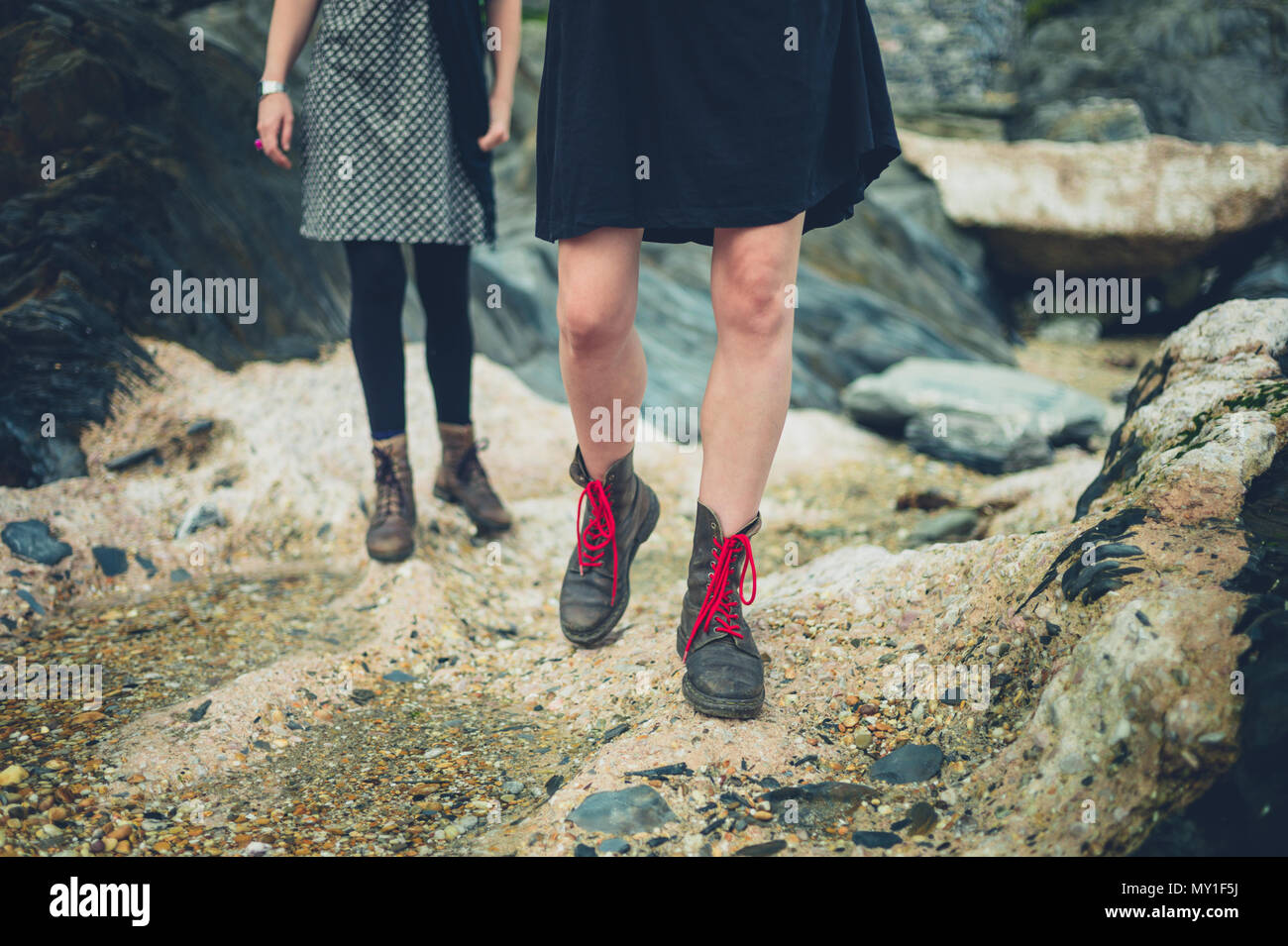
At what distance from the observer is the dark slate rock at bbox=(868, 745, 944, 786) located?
61.2 inches

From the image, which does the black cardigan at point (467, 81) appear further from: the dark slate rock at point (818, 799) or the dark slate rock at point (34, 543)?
the dark slate rock at point (818, 799)

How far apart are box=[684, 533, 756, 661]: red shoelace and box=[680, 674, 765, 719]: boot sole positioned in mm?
116

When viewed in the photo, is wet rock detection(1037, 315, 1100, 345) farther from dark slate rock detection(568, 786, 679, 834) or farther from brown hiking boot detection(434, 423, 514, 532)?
dark slate rock detection(568, 786, 679, 834)

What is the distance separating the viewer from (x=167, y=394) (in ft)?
9.57

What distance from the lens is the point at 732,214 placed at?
63.6 inches

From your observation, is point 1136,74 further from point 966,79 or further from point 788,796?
point 788,796

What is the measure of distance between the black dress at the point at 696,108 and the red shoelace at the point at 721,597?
0.62m

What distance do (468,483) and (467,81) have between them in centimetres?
114

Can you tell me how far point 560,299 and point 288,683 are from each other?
102 cm

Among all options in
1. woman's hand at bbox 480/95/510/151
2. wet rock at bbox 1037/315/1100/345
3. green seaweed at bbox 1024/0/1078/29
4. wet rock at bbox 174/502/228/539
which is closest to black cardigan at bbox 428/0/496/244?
woman's hand at bbox 480/95/510/151

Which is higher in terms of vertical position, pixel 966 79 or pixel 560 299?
pixel 966 79

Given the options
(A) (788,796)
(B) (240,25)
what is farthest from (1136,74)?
(A) (788,796)

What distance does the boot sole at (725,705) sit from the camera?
5.53 feet

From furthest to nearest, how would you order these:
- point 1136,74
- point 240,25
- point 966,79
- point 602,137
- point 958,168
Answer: point 966,79 → point 1136,74 → point 958,168 → point 240,25 → point 602,137
